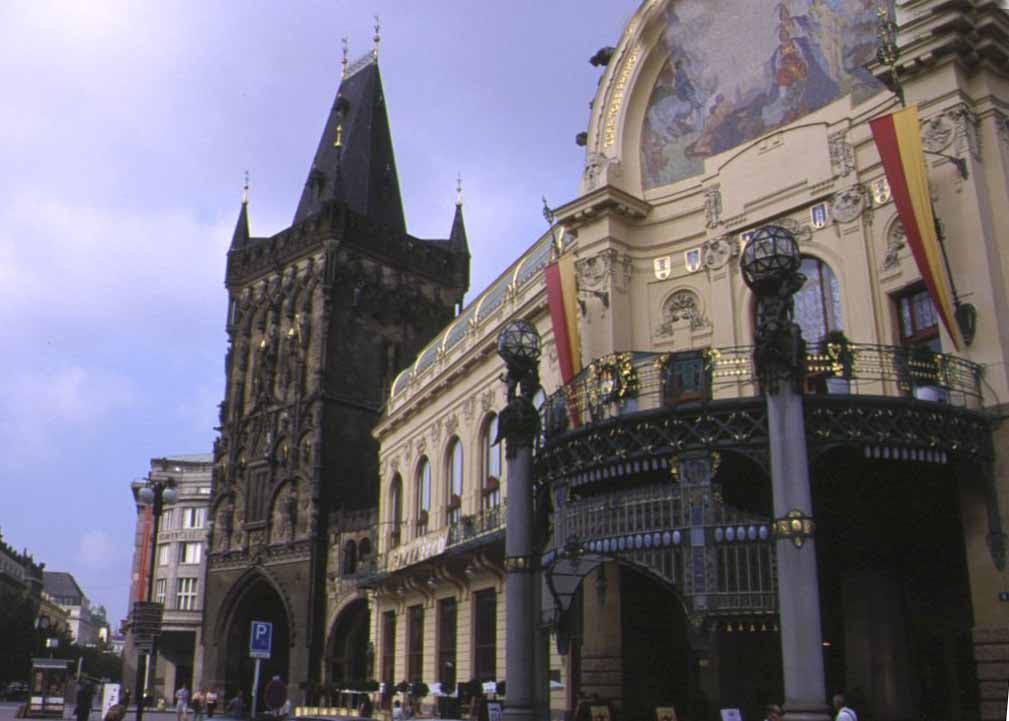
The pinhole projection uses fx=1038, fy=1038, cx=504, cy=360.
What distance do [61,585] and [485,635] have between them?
177091 millimetres

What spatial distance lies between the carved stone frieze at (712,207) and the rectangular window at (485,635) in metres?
13.0

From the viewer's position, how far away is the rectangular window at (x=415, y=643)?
36.1m

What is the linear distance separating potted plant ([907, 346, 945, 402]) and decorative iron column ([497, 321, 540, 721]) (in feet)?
22.7

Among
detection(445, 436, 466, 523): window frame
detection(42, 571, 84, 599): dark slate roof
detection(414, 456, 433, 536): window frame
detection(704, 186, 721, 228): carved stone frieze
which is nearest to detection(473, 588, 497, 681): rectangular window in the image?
detection(445, 436, 466, 523): window frame

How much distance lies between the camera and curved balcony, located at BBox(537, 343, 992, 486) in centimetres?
1614

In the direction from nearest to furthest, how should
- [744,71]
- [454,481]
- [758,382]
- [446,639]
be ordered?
1. [758,382]
2. [744,71]
3. [446,639]
4. [454,481]

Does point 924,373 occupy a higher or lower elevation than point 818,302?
lower

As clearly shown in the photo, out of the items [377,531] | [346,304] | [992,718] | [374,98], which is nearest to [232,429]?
[346,304]

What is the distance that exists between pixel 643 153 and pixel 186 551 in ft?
193

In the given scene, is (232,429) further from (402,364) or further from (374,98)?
(374,98)

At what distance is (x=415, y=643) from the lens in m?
36.8

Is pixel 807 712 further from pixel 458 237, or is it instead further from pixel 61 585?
pixel 61 585

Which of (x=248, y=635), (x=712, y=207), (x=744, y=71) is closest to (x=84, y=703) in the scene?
(x=712, y=207)

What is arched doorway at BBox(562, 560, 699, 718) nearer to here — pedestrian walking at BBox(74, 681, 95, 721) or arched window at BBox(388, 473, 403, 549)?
pedestrian walking at BBox(74, 681, 95, 721)
